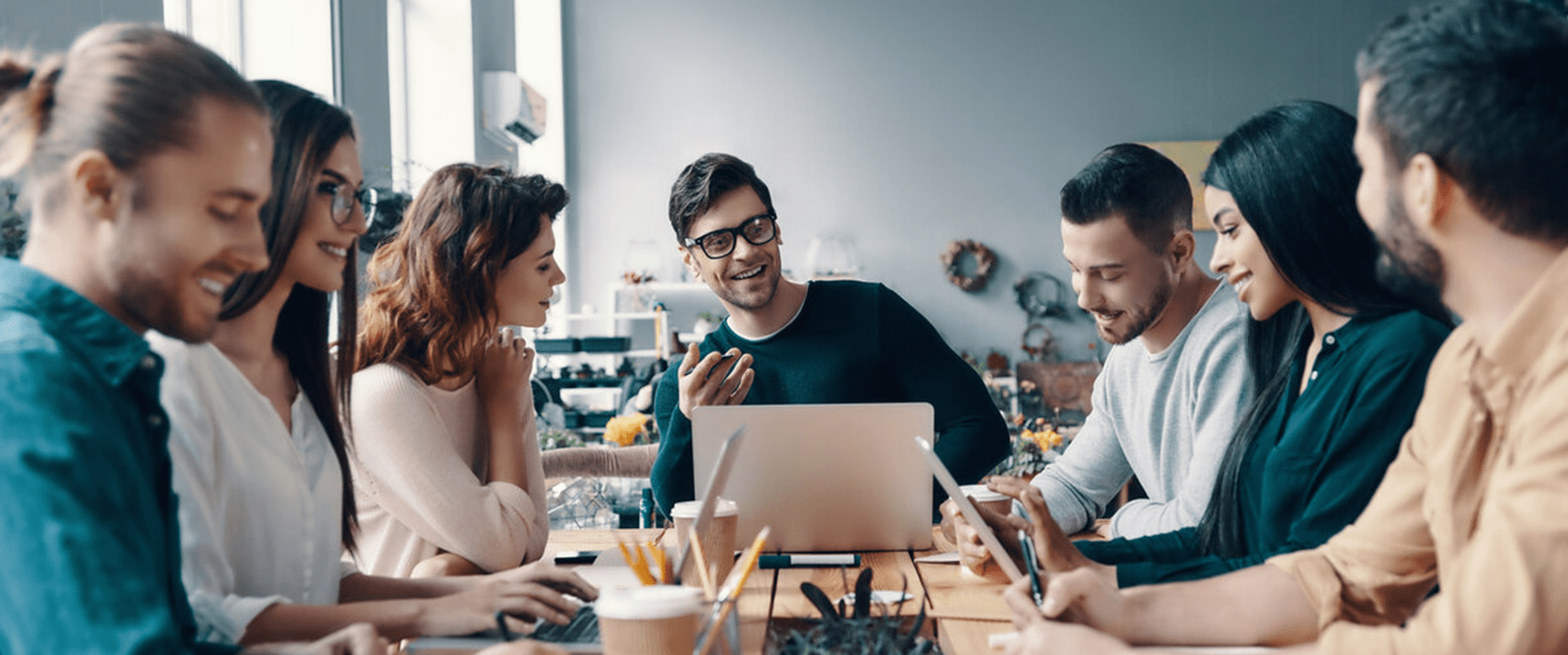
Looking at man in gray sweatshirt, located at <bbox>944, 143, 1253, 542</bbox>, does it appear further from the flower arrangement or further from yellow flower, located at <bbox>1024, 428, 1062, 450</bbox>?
the flower arrangement

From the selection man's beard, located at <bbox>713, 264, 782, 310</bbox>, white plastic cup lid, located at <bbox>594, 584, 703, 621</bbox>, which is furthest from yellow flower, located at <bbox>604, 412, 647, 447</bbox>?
white plastic cup lid, located at <bbox>594, 584, 703, 621</bbox>

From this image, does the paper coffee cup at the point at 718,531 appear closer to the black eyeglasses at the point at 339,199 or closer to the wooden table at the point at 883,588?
the wooden table at the point at 883,588

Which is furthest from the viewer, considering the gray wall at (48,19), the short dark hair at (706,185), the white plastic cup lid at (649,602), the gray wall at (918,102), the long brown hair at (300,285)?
the gray wall at (918,102)

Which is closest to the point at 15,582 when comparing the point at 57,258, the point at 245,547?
the point at 57,258

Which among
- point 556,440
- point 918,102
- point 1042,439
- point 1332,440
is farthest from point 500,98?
point 1332,440

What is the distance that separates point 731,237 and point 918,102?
6.14 meters

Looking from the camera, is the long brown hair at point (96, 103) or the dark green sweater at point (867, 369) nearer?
the long brown hair at point (96, 103)

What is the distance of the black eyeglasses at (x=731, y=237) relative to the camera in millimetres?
2240

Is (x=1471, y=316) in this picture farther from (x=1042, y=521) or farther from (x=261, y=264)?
(x=261, y=264)

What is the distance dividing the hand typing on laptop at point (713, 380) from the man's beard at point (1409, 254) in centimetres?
115

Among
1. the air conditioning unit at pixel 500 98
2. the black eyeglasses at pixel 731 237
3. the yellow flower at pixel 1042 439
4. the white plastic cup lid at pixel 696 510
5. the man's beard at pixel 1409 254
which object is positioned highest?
the air conditioning unit at pixel 500 98

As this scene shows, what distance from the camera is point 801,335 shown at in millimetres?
2363

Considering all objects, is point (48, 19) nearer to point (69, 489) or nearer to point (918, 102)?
point (69, 489)

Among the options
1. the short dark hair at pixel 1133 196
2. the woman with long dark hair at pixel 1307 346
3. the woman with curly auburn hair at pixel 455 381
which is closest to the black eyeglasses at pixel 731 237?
the woman with curly auburn hair at pixel 455 381
